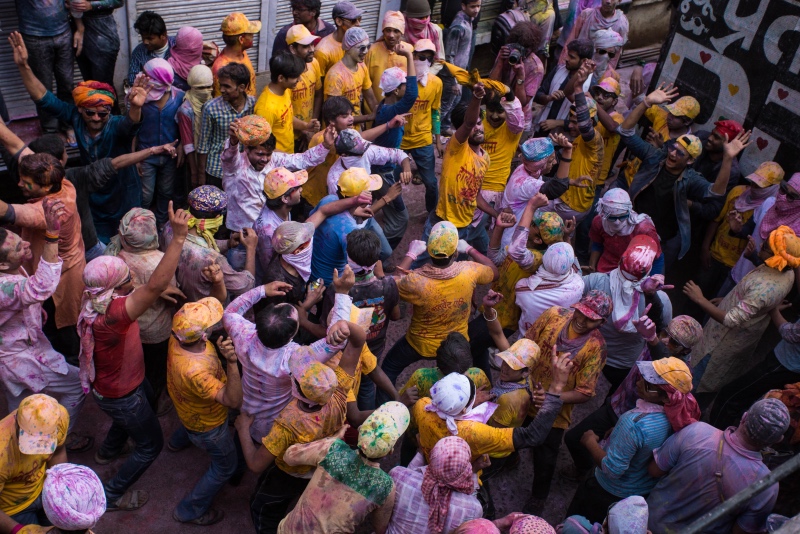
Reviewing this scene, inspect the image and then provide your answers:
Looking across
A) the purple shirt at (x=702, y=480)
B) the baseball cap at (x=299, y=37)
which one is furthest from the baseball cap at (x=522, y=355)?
the baseball cap at (x=299, y=37)

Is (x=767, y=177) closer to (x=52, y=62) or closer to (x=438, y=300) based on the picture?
(x=438, y=300)

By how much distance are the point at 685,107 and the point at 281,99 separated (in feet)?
13.4

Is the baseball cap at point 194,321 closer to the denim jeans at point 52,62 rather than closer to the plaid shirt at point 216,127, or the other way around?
the plaid shirt at point 216,127

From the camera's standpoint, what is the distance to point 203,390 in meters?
4.30

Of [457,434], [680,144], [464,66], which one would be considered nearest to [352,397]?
[457,434]

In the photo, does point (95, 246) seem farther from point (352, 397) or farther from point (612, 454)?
point (612, 454)

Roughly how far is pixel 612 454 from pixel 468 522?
118cm

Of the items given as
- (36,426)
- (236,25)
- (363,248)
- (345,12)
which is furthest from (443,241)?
(345,12)

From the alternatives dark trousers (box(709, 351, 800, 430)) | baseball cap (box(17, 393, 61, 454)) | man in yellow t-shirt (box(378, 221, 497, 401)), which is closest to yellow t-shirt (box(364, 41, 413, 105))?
man in yellow t-shirt (box(378, 221, 497, 401))

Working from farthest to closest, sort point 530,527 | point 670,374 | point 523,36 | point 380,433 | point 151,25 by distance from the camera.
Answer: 1. point 523,36
2. point 151,25
3. point 670,374
4. point 380,433
5. point 530,527

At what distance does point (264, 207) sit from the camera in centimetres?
572

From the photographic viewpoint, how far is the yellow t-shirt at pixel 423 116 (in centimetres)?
747

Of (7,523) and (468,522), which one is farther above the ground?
(468,522)

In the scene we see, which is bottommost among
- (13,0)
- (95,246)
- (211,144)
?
(95,246)
